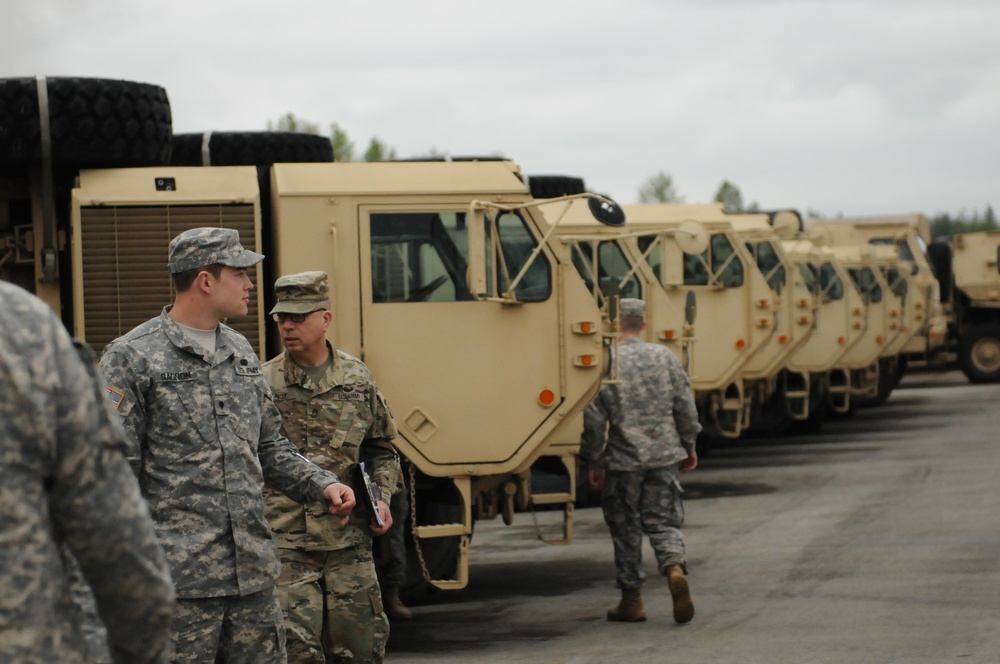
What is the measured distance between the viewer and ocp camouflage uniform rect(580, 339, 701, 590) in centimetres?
884

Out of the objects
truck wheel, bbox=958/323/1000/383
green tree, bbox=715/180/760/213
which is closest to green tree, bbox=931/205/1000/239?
green tree, bbox=715/180/760/213

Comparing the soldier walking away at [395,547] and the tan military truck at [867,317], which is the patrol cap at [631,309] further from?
the tan military truck at [867,317]

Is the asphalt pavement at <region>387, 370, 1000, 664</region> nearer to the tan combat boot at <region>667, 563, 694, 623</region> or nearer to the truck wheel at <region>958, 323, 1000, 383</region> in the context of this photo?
the tan combat boot at <region>667, 563, 694, 623</region>

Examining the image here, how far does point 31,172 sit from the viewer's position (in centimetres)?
769

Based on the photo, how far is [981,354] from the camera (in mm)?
29062

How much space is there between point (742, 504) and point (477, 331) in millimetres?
6591

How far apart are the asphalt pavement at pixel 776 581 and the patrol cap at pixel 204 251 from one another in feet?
12.4

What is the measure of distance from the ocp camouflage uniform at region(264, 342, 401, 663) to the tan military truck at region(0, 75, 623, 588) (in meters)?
2.13

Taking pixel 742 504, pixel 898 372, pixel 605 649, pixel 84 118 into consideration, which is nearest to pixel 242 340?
pixel 84 118

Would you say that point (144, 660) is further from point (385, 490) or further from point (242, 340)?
point (385, 490)

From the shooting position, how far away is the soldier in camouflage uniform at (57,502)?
2344 mm

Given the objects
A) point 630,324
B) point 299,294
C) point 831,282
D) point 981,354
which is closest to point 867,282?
point 831,282

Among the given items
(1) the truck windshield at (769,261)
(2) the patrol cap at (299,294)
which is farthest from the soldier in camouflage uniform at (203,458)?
(1) the truck windshield at (769,261)

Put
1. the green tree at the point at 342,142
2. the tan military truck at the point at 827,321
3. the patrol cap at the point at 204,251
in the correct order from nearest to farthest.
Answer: the patrol cap at the point at 204,251 < the tan military truck at the point at 827,321 < the green tree at the point at 342,142
